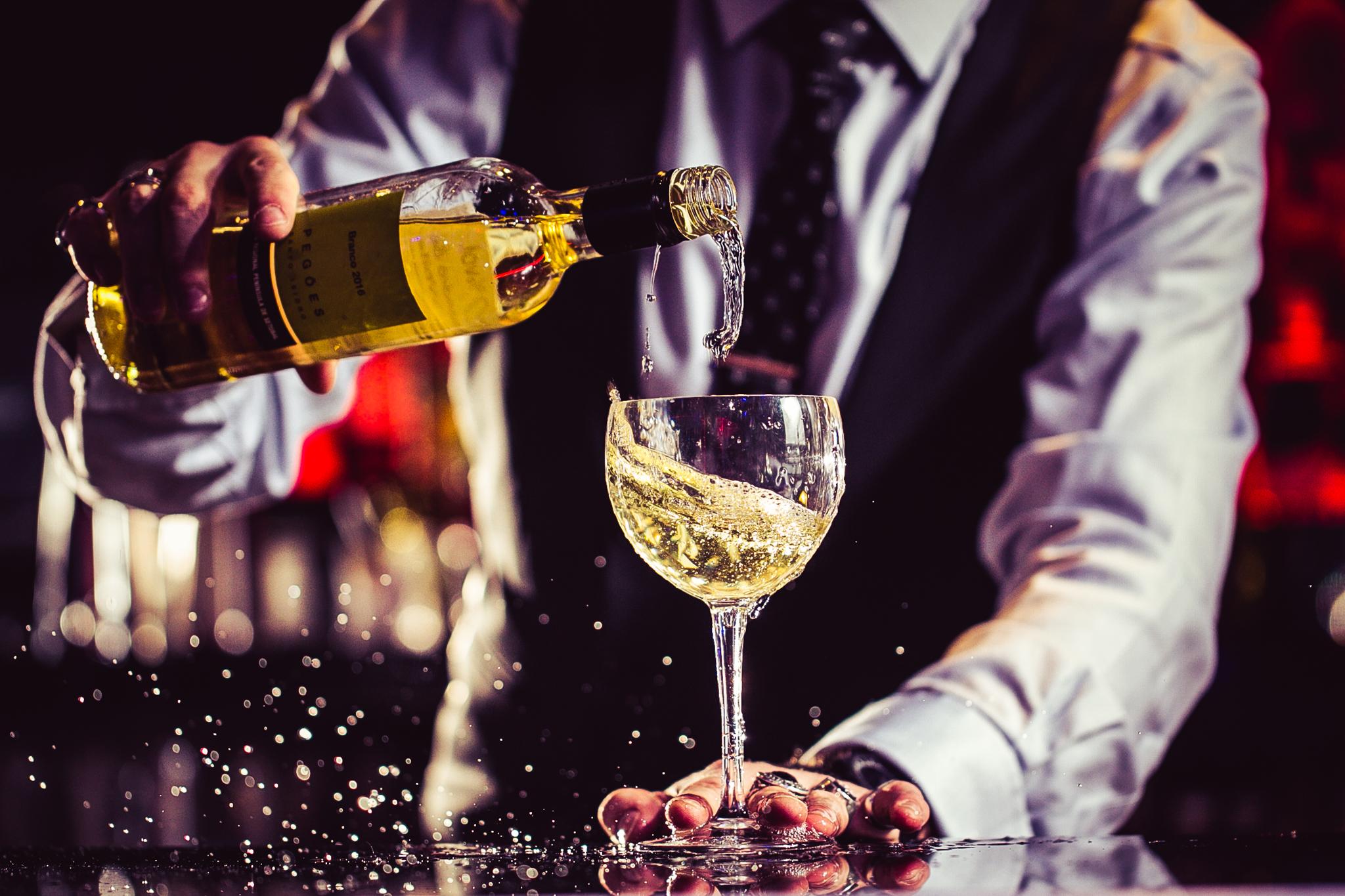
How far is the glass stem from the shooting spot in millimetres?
828

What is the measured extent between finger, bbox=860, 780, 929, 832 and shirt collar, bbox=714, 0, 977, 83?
1.13 metres

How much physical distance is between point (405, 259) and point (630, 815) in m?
0.43

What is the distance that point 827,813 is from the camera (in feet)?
2.76

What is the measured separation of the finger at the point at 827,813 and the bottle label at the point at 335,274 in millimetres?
454

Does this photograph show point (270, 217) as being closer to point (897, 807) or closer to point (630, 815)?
point (630, 815)

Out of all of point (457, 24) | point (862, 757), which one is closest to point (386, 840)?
point (862, 757)

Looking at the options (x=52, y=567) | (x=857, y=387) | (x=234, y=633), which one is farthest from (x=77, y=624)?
(x=857, y=387)

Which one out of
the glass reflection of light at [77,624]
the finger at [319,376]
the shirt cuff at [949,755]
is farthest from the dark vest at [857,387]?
the glass reflection of light at [77,624]

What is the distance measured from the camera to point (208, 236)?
0.98 m

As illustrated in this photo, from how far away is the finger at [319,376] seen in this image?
1.09 metres

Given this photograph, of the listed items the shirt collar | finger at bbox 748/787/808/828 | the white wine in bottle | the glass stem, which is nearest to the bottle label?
the white wine in bottle

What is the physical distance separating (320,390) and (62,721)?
2.79 meters

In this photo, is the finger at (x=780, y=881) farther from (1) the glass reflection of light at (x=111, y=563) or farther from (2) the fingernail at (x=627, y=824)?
(1) the glass reflection of light at (x=111, y=563)

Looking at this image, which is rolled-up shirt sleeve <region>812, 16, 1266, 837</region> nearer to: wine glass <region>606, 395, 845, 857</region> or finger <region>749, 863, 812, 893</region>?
wine glass <region>606, 395, 845, 857</region>
